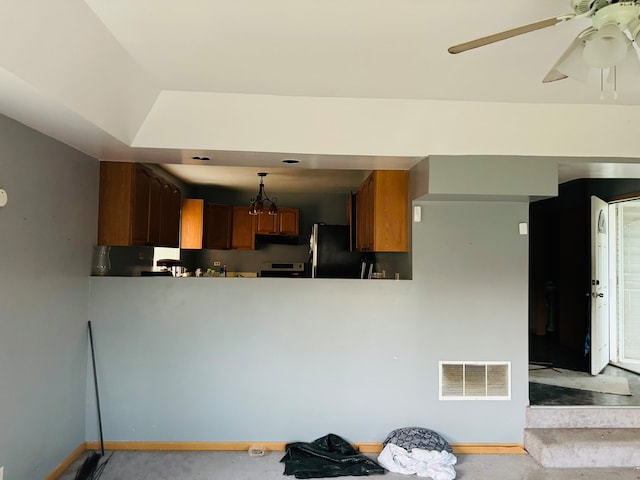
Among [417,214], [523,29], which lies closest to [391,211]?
[417,214]

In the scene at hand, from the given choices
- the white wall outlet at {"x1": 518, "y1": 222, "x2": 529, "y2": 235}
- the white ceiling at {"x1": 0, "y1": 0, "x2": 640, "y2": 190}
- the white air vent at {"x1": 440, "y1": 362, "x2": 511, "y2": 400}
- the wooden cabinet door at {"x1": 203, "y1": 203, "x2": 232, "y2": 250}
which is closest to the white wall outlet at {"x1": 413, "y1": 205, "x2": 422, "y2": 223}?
the white ceiling at {"x1": 0, "y1": 0, "x2": 640, "y2": 190}

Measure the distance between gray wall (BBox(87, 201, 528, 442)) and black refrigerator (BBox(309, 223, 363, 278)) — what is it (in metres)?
1.81

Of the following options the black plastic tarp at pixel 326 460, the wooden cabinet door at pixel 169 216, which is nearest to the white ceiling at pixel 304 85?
the wooden cabinet door at pixel 169 216

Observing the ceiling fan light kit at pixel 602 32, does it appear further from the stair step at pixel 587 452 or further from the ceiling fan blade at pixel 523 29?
the stair step at pixel 587 452

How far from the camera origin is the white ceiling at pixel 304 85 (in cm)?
180

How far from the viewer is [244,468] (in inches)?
117

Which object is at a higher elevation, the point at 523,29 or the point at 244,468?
the point at 523,29

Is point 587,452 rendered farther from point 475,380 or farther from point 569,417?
point 475,380

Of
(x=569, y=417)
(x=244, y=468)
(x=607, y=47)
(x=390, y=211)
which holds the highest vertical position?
(x=607, y=47)

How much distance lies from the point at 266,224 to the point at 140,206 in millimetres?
2827

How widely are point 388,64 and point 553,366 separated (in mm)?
3820

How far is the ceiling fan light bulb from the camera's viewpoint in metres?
1.34

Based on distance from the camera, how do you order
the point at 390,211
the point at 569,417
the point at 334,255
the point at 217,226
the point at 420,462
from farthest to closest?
the point at 217,226 < the point at 334,255 < the point at 390,211 < the point at 569,417 < the point at 420,462

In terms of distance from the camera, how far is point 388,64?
91.7 inches
